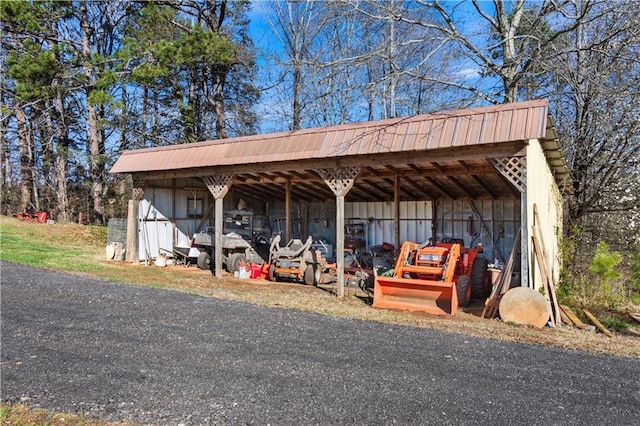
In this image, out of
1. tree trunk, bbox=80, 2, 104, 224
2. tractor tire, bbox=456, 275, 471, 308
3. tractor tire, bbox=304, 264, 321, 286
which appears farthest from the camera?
tree trunk, bbox=80, 2, 104, 224

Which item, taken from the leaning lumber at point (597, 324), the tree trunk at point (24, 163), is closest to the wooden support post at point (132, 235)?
the leaning lumber at point (597, 324)

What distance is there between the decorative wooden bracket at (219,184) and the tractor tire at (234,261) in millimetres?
1689

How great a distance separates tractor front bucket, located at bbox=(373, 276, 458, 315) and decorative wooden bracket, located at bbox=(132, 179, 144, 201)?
26.0 feet

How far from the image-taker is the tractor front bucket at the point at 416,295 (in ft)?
22.5

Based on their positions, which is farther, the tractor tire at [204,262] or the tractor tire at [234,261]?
the tractor tire at [204,262]

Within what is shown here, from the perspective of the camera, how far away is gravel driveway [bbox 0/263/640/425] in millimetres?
3066

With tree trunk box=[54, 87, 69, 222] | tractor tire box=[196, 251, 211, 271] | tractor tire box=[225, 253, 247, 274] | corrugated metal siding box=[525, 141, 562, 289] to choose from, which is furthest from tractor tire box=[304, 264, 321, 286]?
tree trunk box=[54, 87, 69, 222]

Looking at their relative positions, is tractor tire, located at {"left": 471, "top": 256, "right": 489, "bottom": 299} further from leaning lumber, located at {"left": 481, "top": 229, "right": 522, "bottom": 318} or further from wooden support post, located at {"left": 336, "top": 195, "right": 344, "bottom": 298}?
wooden support post, located at {"left": 336, "top": 195, "right": 344, "bottom": 298}

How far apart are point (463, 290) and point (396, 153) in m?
2.64

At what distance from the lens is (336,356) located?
4.36 meters

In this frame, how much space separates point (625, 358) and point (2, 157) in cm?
2685

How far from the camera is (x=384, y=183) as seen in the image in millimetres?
11625

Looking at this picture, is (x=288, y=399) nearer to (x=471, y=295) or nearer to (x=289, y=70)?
(x=471, y=295)

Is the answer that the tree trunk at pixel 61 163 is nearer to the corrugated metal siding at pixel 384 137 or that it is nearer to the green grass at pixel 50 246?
the green grass at pixel 50 246
